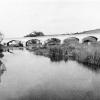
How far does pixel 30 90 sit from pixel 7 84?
5.47 ft

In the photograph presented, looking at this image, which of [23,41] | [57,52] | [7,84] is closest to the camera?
[7,84]

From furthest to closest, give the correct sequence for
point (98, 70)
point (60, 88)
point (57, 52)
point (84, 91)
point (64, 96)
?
1. point (57, 52)
2. point (98, 70)
3. point (60, 88)
4. point (84, 91)
5. point (64, 96)

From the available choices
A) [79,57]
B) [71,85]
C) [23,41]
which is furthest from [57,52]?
[23,41]

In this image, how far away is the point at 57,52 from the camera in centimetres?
1883

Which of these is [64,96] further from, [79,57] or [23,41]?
[23,41]

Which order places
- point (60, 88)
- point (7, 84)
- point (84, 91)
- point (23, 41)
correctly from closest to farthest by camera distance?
point (84, 91), point (60, 88), point (7, 84), point (23, 41)

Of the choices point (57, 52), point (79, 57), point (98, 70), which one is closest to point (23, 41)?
point (57, 52)

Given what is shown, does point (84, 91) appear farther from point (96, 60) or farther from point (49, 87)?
point (96, 60)

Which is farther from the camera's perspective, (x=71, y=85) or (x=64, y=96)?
(x=71, y=85)

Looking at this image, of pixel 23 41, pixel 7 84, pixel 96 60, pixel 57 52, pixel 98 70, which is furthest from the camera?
pixel 23 41

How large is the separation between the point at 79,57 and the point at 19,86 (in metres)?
8.73

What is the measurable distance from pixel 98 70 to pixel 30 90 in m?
5.96

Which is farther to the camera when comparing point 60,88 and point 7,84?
point 7,84

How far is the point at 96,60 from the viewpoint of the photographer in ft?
37.2
